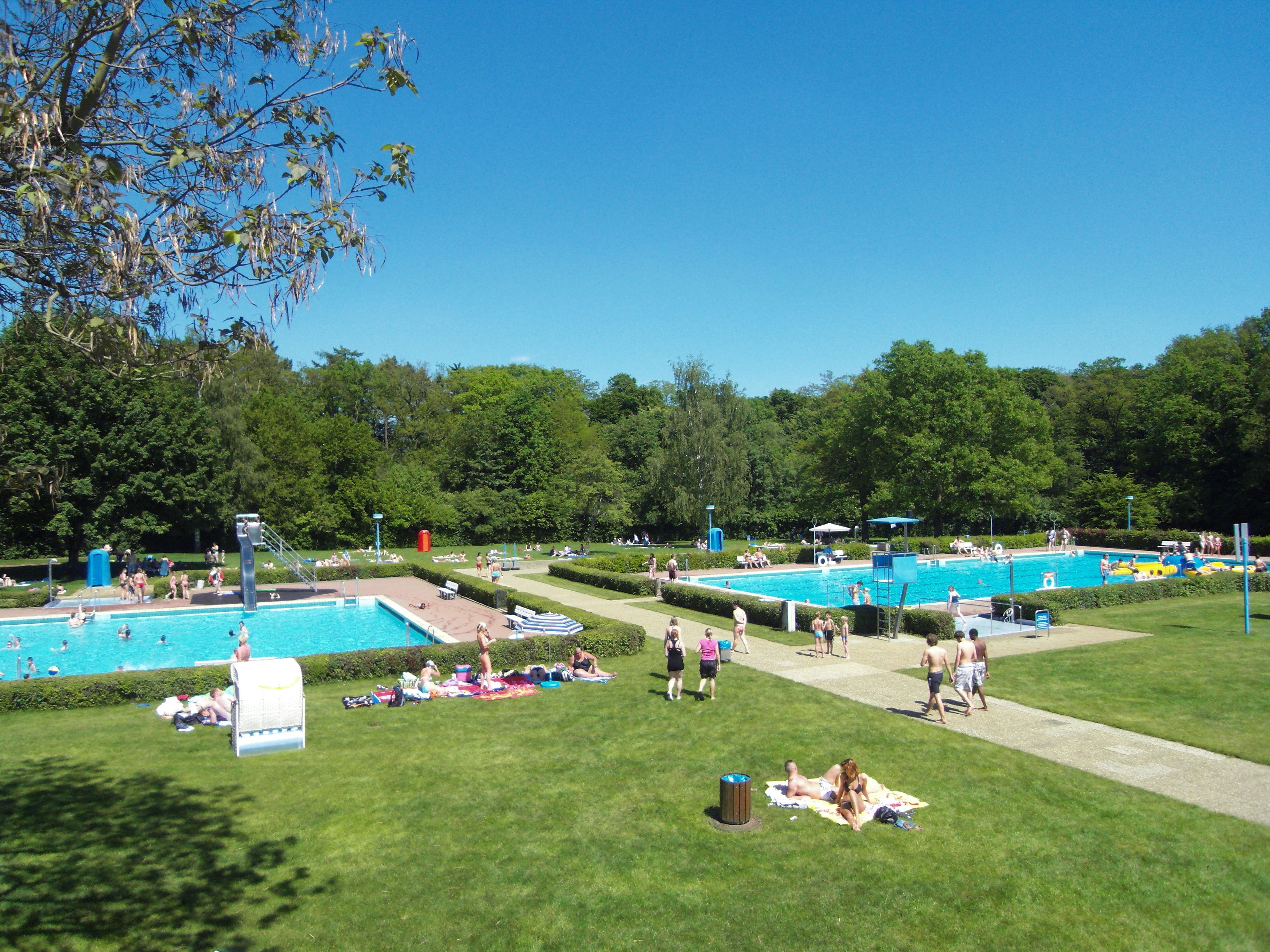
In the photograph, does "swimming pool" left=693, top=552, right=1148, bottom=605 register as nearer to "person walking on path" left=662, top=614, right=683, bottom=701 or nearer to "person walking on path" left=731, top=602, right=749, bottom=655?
"person walking on path" left=731, top=602, right=749, bottom=655

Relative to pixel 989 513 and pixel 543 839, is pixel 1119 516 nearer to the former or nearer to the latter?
pixel 989 513

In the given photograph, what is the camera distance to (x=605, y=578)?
3516 cm

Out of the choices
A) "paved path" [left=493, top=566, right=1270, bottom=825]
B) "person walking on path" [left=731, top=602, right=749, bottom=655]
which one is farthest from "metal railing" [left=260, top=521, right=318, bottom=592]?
"person walking on path" [left=731, top=602, right=749, bottom=655]

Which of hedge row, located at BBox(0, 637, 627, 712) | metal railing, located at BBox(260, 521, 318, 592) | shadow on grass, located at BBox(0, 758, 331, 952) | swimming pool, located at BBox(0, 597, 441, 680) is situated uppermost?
metal railing, located at BBox(260, 521, 318, 592)

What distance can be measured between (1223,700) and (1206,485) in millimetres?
51289

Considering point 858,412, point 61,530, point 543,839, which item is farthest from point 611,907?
point 858,412

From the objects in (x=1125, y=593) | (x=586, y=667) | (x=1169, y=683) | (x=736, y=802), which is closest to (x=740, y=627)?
(x=586, y=667)

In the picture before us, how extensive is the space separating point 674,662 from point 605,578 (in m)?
19.6

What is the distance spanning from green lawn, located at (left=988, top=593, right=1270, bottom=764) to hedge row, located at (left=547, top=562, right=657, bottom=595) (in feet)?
52.8

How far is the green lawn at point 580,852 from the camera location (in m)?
7.55

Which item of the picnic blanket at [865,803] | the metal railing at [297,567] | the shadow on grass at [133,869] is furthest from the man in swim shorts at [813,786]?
the metal railing at [297,567]

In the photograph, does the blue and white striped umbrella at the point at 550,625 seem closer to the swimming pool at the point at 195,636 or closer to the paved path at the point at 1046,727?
the paved path at the point at 1046,727

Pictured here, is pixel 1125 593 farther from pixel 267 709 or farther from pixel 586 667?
pixel 267 709

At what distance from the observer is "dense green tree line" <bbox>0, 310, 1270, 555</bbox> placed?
3981 centimetres
